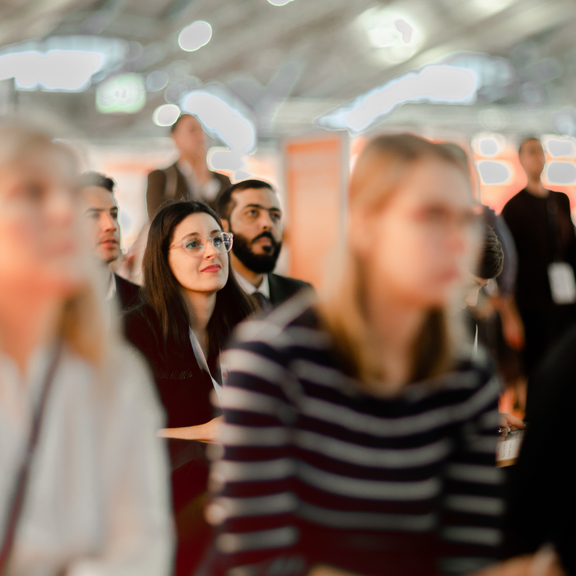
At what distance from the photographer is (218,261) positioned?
90.4 inches

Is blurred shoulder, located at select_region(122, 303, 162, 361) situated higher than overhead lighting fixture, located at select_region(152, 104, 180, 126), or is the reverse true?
overhead lighting fixture, located at select_region(152, 104, 180, 126)

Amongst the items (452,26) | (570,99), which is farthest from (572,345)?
(570,99)

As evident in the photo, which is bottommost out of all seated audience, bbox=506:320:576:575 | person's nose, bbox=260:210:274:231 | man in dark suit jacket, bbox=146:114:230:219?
seated audience, bbox=506:320:576:575

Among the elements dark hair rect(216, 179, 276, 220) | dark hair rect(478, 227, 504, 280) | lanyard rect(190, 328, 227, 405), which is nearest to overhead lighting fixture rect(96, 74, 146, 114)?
dark hair rect(216, 179, 276, 220)

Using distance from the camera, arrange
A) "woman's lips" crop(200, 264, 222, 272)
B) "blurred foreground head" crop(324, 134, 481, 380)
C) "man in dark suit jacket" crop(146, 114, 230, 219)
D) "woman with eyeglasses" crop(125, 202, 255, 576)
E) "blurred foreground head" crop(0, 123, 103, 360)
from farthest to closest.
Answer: "man in dark suit jacket" crop(146, 114, 230, 219) < "woman's lips" crop(200, 264, 222, 272) < "woman with eyeglasses" crop(125, 202, 255, 576) < "blurred foreground head" crop(324, 134, 481, 380) < "blurred foreground head" crop(0, 123, 103, 360)

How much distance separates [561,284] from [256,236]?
237cm

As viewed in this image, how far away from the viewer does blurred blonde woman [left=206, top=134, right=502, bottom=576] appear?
1.07 metres

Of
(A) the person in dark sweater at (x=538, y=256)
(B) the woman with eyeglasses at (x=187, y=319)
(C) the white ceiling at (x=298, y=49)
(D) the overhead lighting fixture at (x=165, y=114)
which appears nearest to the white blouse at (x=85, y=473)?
(B) the woman with eyeglasses at (x=187, y=319)

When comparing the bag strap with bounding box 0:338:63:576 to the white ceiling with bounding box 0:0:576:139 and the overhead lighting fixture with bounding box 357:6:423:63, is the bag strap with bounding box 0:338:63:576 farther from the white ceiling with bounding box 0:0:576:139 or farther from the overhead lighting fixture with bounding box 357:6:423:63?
the overhead lighting fixture with bounding box 357:6:423:63

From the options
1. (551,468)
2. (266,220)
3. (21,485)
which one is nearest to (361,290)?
(551,468)

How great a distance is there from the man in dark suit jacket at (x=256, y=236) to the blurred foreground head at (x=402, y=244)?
1.86m

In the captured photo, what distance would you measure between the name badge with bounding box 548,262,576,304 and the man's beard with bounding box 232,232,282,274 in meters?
2.21

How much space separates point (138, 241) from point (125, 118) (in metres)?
11.5

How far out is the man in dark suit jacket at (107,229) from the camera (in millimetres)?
2797
